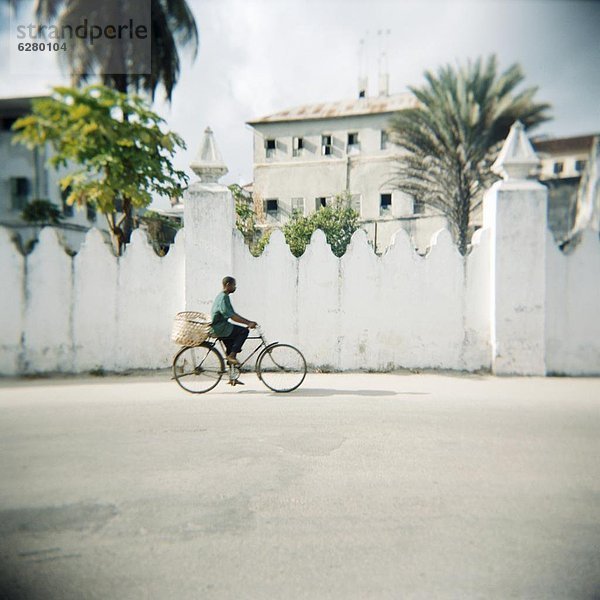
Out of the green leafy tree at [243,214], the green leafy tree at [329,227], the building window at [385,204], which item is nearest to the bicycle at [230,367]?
the green leafy tree at [243,214]

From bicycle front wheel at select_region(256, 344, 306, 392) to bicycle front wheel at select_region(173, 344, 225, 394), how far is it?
0.65 m

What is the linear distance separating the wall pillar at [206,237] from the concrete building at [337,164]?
24.3 metres

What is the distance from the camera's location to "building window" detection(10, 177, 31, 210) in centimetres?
2381

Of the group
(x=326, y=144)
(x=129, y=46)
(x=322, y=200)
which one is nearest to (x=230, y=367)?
(x=129, y=46)

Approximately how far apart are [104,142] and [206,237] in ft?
9.26

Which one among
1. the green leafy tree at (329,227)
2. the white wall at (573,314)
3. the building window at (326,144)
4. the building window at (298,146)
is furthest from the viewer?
the building window at (298,146)

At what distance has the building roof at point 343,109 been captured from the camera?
107ft

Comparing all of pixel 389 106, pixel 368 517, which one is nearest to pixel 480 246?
pixel 368 517

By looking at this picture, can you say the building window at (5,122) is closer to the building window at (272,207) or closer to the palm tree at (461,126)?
the palm tree at (461,126)

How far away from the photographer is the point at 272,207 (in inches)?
1346

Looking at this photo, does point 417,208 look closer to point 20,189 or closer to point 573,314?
point 20,189

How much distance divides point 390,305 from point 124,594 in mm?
6285

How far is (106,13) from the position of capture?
12805mm

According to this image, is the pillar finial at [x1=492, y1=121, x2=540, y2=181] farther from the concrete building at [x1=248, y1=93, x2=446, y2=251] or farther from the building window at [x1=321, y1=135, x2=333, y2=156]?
the building window at [x1=321, y1=135, x2=333, y2=156]
